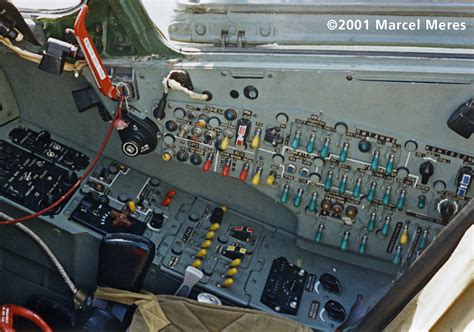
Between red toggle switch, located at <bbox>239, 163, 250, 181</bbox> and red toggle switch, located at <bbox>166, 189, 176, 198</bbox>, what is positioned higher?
red toggle switch, located at <bbox>239, 163, 250, 181</bbox>

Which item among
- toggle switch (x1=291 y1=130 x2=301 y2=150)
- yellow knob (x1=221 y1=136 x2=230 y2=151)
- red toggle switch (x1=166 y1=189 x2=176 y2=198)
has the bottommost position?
red toggle switch (x1=166 y1=189 x2=176 y2=198)

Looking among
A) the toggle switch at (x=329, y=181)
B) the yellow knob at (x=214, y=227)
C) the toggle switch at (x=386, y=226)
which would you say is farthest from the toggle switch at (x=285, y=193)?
the toggle switch at (x=386, y=226)

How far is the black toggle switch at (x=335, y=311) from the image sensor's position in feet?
12.8

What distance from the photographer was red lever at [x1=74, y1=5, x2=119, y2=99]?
3.50m

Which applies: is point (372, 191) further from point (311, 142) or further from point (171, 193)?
point (171, 193)

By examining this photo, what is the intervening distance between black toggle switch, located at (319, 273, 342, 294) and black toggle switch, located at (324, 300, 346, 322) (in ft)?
0.30

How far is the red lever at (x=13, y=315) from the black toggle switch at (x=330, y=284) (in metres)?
1.40

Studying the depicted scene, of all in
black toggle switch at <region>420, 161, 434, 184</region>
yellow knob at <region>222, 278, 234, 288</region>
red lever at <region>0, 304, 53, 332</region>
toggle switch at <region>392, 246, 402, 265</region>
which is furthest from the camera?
toggle switch at <region>392, 246, 402, 265</region>

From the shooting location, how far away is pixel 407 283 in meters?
3.08

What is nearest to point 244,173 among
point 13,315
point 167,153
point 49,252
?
point 167,153

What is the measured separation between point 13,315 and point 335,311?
162cm

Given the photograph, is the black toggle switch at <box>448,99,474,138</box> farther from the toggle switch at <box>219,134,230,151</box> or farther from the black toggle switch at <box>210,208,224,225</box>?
the black toggle switch at <box>210,208,224,225</box>

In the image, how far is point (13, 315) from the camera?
12.7 feet

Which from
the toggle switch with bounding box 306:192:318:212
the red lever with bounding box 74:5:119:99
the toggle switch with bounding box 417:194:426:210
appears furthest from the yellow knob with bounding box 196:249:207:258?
the toggle switch with bounding box 417:194:426:210
